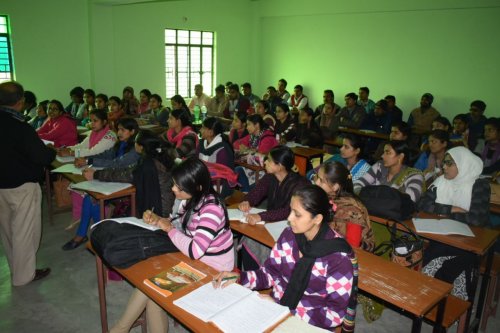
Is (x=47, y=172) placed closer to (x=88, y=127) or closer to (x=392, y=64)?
(x=88, y=127)

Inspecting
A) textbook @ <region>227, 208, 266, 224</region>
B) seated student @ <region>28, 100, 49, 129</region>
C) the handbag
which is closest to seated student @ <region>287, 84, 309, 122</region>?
seated student @ <region>28, 100, 49, 129</region>

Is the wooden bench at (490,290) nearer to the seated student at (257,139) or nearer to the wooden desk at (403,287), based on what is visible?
the wooden desk at (403,287)

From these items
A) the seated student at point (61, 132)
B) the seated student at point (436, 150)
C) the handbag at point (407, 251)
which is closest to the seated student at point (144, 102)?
the seated student at point (61, 132)

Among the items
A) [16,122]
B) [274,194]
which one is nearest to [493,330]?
[274,194]

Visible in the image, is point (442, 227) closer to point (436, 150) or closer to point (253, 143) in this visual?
point (436, 150)

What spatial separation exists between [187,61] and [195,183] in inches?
356

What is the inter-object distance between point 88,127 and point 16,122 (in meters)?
3.55

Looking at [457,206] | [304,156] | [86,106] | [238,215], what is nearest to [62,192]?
[86,106]

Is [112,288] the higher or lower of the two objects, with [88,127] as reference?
lower

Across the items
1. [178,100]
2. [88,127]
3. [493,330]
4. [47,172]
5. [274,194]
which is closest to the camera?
[493,330]

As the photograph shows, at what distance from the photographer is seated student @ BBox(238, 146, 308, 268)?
10.1 feet

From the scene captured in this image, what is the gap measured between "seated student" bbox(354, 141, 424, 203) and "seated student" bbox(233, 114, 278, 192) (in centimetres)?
173

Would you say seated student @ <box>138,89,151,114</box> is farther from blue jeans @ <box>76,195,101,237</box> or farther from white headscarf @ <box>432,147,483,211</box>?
white headscarf @ <box>432,147,483,211</box>

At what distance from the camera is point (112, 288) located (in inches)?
139
